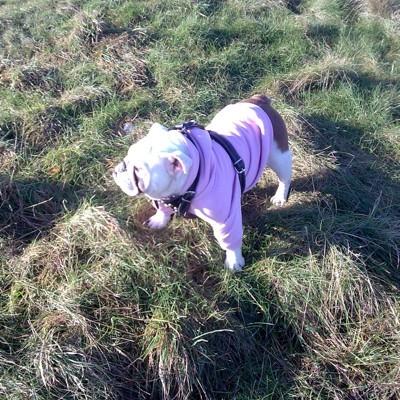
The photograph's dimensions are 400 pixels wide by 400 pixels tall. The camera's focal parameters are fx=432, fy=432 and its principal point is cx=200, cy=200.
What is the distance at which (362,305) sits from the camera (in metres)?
2.75

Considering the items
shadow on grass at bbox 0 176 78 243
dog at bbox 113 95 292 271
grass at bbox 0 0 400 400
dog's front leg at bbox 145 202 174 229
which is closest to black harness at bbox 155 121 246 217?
dog at bbox 113 95 292 271

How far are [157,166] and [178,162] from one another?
A: 0.11 metres

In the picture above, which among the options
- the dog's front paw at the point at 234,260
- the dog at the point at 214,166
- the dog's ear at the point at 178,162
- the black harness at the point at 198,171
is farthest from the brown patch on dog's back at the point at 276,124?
the dog's ear at the point at 178,162

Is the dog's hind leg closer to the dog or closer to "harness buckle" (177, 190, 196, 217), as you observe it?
the dog

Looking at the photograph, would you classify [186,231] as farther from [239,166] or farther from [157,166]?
[157,166]

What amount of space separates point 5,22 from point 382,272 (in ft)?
15.8

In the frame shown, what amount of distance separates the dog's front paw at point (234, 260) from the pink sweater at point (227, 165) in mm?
80

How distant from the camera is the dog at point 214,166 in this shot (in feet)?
7.41

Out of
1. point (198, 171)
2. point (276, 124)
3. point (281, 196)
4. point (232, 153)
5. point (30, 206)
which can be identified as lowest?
point (281, 196)

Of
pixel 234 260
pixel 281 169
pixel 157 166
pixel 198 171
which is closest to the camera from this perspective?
pixel 157 166

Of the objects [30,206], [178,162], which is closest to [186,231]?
[178,162]

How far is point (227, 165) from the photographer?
8.70 feet

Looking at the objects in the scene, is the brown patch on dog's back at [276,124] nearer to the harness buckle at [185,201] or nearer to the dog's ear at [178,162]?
the harness buckle at [185,201]

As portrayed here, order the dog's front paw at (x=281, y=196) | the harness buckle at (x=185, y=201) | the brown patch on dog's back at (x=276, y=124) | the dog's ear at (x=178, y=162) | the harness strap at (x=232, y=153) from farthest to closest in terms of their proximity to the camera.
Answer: the dog's front paw at (x=281, y=196) < the brown patch on dog's back at (x=276, y=124) < the harness strap at (x=232, y=153) < the harness buckle at (x=185, y=201) < the dog's ear at (x=178, y=162)
